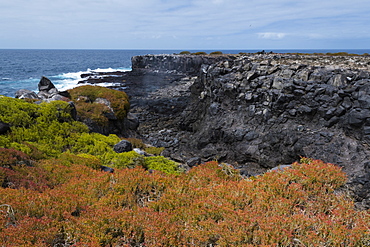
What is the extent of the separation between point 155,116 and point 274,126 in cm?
1665

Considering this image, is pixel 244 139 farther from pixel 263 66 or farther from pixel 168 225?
pixel 168 225

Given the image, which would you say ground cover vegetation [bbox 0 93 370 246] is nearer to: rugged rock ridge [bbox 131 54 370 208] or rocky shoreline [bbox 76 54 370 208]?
rocky shoreline [bbox 76 54 370 208]

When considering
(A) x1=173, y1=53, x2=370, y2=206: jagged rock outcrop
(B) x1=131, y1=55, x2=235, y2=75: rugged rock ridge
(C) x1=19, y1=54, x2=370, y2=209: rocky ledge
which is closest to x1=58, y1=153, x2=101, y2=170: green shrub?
(C) x1=19, y1=54, x2=370, y2=209: rocky ledge

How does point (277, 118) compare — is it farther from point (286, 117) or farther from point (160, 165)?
point (160, 165)

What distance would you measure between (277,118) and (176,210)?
619 inches

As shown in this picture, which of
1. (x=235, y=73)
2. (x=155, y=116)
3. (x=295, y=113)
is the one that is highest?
(x=235, y=73)

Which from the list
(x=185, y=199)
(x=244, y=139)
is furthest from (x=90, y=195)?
(x=244, y=139)

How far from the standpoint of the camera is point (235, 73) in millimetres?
22531

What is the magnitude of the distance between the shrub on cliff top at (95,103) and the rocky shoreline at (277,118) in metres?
4.81

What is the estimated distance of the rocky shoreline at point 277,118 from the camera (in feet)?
50.6

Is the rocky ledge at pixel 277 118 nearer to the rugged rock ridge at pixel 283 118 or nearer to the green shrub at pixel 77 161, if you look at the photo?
the rugged rock ridge at pixel 283 118

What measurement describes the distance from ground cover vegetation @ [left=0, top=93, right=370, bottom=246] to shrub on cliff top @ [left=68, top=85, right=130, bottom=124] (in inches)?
373

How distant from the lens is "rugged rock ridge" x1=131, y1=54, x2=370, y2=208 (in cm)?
1534

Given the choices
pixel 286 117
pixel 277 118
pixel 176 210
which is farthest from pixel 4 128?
pixel 286 117
